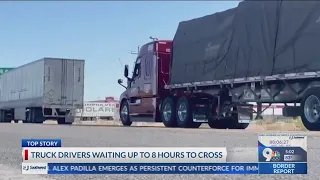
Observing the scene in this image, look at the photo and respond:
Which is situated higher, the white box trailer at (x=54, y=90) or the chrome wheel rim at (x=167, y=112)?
the white box trailer at (x=54, y=90)

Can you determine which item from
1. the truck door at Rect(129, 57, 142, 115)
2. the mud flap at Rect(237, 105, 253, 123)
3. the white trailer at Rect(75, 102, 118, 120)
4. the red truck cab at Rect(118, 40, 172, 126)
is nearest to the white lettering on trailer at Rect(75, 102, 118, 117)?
the white trailer at Rect(75, 102, 118, 120)

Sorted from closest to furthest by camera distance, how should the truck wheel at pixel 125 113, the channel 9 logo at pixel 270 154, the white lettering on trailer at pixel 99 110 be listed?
the channel 9 logo at pixel 270 154, the truck wheel at pixel 125 113, the white lettering on trailer at pixel 99 110

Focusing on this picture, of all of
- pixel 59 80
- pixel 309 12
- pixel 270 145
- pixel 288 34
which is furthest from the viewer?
pixel 59 80

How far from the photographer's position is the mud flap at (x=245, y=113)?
16.6 meters

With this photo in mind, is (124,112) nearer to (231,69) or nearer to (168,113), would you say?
(168,113)

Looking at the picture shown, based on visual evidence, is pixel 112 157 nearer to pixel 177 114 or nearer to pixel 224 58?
pixel 224 58

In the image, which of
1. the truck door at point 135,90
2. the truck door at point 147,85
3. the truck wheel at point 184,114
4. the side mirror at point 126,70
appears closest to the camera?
the truck wheel at point 184,114

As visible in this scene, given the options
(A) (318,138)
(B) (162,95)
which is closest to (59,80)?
(B) (162,95)

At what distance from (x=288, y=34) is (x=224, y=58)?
313 centimetres

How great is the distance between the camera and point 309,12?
12.8m

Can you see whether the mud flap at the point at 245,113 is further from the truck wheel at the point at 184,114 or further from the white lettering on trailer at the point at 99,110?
the white lettering on trailer at the point at 99,110

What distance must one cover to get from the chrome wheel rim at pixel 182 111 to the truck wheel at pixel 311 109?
545cm

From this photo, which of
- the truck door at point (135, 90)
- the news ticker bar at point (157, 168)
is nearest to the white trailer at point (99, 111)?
the truck door at point (135, 90)

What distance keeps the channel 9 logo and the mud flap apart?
39.2 feet
